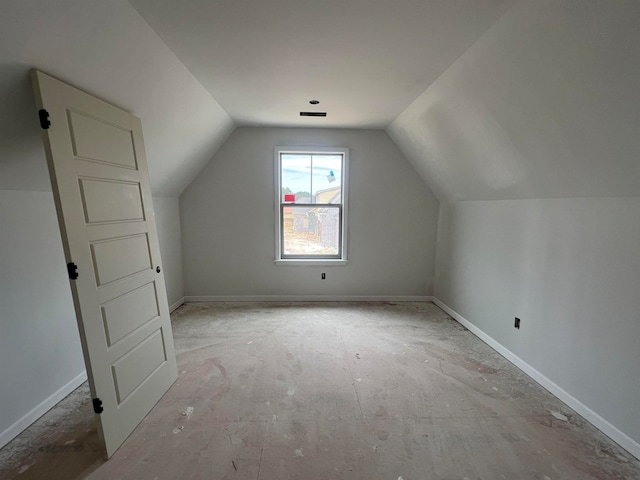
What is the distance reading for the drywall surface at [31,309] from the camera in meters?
1.70

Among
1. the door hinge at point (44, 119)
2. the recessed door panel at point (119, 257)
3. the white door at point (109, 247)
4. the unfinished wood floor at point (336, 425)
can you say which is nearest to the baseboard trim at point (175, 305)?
the unfinished wood floor at point (336, 425)

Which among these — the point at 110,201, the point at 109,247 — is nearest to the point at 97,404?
the point at 109,247

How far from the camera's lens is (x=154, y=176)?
3020 millimetres

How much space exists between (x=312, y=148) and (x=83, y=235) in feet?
9.61

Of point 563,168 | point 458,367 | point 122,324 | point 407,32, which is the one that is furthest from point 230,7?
point 458,367

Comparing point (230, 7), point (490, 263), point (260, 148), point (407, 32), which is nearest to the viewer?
point (230, 7)

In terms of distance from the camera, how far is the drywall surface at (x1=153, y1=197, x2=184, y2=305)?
3.51 metres

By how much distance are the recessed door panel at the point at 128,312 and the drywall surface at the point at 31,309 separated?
1.95 ft

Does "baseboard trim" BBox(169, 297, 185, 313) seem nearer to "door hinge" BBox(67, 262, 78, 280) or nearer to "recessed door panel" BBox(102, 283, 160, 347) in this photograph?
"recessed door panel" BBox(102, 283, 160, 347)

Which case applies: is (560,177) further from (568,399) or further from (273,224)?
(273,224)

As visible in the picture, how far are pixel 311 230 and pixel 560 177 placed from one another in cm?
284

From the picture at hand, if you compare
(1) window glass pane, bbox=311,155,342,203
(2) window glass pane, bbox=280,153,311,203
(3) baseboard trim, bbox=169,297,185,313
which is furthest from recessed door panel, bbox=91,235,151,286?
(1) window glass pane, bbox=311,155,342,203

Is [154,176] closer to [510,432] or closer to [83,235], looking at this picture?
[83,235]

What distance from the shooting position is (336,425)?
1862 millimetres
